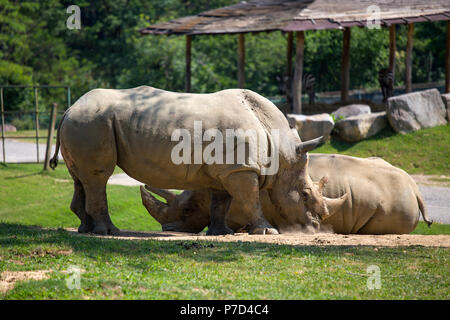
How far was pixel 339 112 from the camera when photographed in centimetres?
2006

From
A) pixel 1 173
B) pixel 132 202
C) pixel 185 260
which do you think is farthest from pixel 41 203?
pixel 185 260

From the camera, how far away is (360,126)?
1850 cm

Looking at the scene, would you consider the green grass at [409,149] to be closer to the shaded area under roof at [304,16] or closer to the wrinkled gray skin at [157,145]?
the shaded area under roof at [304,16]

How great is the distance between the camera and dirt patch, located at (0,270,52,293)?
5.70 meters

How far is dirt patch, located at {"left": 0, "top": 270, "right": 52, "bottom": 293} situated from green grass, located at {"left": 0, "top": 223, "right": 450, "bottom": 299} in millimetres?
102

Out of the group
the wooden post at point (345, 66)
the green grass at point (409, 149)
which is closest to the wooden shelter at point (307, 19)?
the wooden post at point (345, 66)

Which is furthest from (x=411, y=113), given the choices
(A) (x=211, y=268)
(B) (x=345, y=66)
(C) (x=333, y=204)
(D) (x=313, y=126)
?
(A) (x=211, y=268)

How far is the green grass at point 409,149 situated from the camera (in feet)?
55.0

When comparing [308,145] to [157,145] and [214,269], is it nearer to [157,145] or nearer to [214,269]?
[157,145]

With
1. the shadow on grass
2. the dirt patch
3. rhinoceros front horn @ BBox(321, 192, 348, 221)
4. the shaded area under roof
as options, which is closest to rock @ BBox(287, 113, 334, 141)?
the shadow on grass

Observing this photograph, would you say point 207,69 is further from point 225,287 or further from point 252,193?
point 225,287

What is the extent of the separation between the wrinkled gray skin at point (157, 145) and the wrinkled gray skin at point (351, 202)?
0.78 m

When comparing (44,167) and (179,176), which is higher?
(179,176)

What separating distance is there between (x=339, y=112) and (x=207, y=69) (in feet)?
47.4
